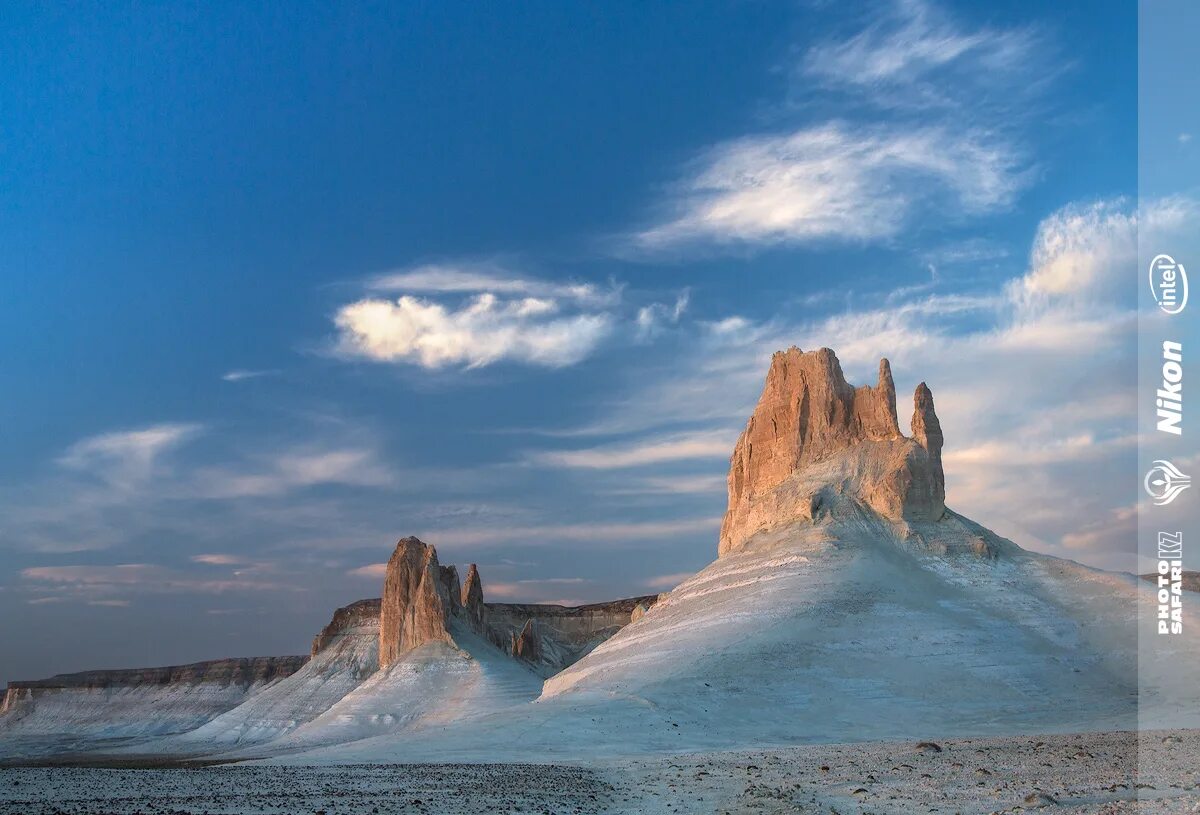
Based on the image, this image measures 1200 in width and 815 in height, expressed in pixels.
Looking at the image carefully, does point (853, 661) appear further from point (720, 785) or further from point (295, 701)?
point (295, 701)

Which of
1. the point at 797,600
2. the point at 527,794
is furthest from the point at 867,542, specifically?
the point at 527,794

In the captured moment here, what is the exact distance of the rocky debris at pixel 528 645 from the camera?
4633 inches

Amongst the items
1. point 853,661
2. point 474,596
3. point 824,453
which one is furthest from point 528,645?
point 853,661

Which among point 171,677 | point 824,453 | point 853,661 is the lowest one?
point 171,677

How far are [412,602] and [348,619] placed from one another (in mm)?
25950

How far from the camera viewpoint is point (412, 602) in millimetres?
108375

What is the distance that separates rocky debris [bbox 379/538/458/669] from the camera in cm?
10456

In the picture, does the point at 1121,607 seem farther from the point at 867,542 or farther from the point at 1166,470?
the point at 1166,470

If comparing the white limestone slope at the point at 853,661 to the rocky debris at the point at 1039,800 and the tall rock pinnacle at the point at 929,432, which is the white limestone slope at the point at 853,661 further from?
the rocky debris at the point at 1039,800

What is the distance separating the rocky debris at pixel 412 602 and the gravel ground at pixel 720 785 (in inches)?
2779

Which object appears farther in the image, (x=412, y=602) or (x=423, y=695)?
(x=412, y=602)

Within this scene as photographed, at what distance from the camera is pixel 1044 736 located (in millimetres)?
38062

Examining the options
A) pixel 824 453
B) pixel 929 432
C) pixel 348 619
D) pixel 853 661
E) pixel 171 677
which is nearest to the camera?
pixel 853 661

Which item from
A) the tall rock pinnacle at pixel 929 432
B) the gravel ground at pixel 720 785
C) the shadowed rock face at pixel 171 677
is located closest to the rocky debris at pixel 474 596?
the shadowed rock face at pixel 171 677
